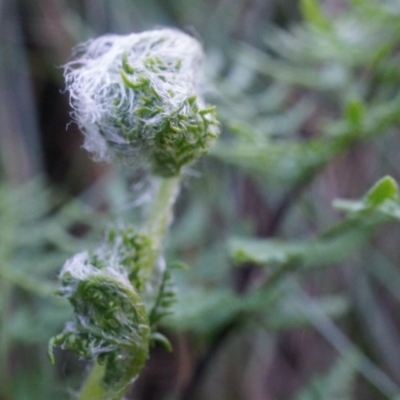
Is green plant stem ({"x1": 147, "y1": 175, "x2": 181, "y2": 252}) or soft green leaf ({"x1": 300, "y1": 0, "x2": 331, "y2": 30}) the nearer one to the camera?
green plant stem ({"x1": 147, "y1": 175, "x2": 181, "y2": 252})

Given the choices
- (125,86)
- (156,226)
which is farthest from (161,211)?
(125,86)

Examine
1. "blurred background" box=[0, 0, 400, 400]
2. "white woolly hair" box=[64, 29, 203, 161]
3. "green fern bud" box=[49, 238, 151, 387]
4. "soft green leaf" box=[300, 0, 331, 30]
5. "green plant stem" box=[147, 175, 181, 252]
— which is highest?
"white woolly hair" box=[64, 29, 203, 161]

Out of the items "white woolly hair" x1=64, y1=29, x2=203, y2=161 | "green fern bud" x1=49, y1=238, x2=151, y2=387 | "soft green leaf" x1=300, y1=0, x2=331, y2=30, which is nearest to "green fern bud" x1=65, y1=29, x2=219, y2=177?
"white woolly hair" x1=64, y1=29, x2=203, y2=161

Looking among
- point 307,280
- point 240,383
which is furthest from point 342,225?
point 307,280

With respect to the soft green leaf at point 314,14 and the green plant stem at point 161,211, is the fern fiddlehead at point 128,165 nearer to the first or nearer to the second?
the green plant stem at point 161,211

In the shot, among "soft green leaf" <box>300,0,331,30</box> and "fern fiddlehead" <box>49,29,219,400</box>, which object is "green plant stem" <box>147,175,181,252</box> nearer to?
"fern fiddlehead" <box>49,29,219,400</box>

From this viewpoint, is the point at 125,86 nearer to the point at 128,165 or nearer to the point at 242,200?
the point at 128,165
